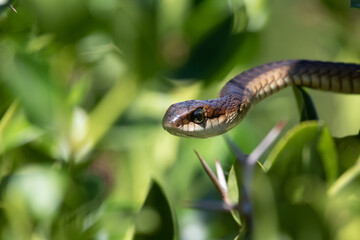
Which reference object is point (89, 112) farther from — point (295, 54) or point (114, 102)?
point (295, 54)

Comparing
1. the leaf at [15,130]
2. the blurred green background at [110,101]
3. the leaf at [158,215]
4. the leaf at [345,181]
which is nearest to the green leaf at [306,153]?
the leaf at [345,181]

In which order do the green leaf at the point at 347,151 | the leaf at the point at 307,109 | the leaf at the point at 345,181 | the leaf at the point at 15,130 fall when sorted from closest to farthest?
the leaf at the point at 345,181, the green leaf at the point at 347,151, the leaf at the point at 307,109, the leaf at the point at 15,130

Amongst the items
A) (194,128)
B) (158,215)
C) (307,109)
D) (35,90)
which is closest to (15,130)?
(35,90)

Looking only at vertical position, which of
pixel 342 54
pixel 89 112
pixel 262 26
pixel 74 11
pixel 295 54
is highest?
pixel 74 11

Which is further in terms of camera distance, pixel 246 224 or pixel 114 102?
pixel 114 102

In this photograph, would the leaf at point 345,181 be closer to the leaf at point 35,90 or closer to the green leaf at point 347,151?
the green leaf at point 347,151

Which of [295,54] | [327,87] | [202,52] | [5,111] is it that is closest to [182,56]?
[202,52]
